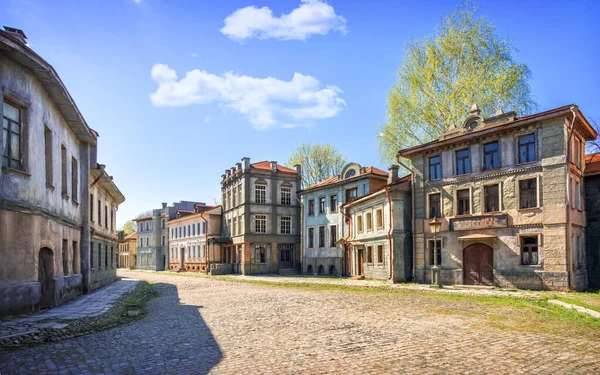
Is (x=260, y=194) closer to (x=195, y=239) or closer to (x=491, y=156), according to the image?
(x=195, y=239)

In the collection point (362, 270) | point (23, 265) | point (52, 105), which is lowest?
point (362, 270)

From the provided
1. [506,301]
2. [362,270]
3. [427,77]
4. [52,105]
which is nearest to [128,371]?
[52,105]

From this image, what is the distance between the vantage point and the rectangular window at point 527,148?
862 inches

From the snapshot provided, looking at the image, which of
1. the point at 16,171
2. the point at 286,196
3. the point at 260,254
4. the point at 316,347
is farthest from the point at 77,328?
the point at 286,196

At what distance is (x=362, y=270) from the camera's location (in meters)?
33.5

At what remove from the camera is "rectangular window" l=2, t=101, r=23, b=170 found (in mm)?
12625

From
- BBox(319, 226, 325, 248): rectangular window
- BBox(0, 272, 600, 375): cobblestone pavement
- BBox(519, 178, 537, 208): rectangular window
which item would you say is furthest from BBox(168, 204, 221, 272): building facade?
BBox(0, 272, 600, 375): cobblestone pavement

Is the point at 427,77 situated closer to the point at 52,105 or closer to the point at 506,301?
the point at 506,301

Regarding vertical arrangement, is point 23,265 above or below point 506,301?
above

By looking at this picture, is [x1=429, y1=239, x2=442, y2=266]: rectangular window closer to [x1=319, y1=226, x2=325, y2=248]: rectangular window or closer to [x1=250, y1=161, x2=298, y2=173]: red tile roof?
[x1=319, y1=226, x2=325, y2=248]: rectangular window

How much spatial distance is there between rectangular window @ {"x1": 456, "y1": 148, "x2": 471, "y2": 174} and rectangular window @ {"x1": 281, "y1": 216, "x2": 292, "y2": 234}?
79.3 feet

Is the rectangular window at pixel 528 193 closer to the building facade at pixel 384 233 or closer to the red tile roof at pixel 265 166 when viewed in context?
the building facade at pixel 384 233

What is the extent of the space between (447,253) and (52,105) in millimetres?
20401

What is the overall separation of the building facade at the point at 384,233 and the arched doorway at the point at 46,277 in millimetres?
18265
